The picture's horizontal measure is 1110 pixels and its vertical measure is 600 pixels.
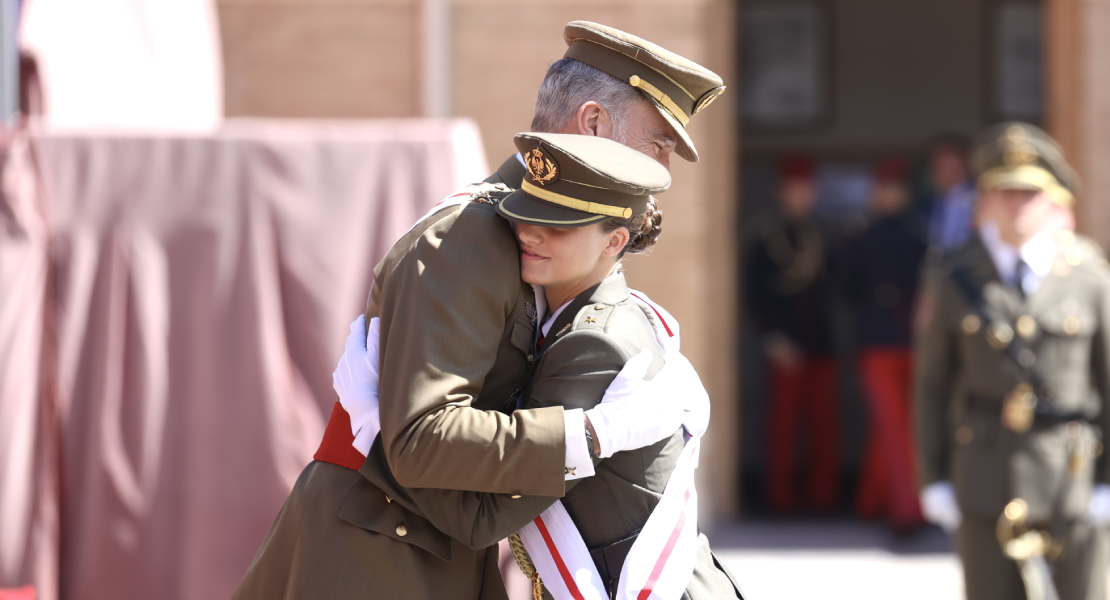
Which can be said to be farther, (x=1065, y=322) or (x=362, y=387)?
(x=1065, y=322)

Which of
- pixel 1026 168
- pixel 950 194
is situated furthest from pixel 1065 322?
pixel 950 194

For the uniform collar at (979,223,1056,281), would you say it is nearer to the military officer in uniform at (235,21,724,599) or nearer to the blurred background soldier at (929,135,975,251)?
the military officer in uniform at (235,21,724,599)

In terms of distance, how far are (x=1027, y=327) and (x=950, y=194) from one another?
2.89 m

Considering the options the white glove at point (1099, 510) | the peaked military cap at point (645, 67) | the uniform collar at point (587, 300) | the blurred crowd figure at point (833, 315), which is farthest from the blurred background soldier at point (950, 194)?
the uniform collar at point (587, 300)

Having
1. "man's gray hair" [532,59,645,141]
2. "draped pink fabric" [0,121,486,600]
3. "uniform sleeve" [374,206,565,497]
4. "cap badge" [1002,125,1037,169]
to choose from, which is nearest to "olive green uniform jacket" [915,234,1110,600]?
"cap badge" [1002,125,1037,169]

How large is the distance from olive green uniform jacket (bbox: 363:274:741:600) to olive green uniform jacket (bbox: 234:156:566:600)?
0.05m

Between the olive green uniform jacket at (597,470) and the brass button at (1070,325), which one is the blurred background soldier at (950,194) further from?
the olive green uniform jacket at (597,470)

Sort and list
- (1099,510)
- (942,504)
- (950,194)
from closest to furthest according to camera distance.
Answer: (1099,510) < (942,504) < (950,194)

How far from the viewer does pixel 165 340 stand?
2881 millimetres

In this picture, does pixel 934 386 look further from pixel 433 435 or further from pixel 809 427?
pixel 809 427

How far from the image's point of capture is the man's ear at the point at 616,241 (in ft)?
5.97

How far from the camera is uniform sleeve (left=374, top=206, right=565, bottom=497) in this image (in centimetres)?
164

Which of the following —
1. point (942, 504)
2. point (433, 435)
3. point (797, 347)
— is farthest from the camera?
point (797, 347)

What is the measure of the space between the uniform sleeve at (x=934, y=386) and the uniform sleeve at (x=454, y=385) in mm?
2426
